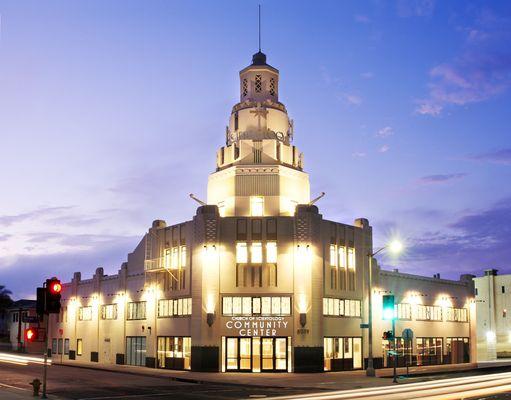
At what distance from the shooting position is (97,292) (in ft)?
230

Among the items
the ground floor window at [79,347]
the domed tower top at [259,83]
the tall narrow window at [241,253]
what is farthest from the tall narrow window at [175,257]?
the ground floor window at [79,347]

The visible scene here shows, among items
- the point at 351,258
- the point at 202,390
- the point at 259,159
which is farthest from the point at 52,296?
the point at 351,258

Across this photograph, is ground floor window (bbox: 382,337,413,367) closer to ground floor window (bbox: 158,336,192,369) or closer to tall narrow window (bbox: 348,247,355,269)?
tall narrow window (bbox: 348,247,355,269)

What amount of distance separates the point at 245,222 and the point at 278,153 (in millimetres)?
9168

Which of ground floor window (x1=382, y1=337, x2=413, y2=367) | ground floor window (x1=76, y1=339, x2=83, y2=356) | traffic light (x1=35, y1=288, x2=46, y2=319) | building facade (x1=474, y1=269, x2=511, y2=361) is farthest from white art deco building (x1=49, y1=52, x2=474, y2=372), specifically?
building facade (x1=474, y1=269, x2=511, y2=361)

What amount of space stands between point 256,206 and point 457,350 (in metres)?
29.0

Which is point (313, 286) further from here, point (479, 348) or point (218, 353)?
point (479, 348)

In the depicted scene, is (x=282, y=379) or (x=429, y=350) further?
(x=429, y=350)

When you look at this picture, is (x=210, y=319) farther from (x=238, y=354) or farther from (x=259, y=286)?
(x=259, y=286)

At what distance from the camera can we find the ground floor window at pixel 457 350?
6806 centimetres

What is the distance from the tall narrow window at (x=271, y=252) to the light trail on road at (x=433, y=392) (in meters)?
20.1

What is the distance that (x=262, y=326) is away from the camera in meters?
51.0

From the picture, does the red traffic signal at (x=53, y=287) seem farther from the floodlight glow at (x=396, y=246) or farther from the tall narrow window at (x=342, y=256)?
the tall narrow window at (x=342, y=256)

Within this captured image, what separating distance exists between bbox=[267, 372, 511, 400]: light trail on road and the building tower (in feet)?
83.9
